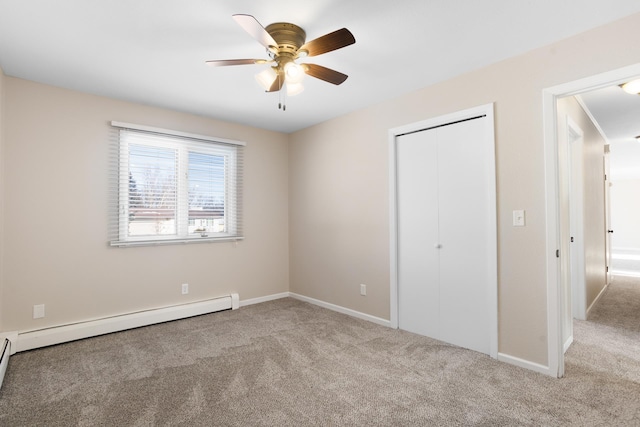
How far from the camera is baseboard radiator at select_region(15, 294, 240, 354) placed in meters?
2.82

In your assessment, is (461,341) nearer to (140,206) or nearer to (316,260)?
(316,260)

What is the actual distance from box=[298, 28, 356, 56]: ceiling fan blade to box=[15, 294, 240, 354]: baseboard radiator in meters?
3.10

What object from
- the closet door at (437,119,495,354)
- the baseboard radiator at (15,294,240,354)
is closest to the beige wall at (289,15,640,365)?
the closet door at (437,119,495,354)

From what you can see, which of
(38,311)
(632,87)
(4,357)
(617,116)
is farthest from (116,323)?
(617,116)

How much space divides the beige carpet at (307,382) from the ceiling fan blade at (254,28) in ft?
7.16

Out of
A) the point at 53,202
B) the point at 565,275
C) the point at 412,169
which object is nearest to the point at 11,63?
the point at 53,202

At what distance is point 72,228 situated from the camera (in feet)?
10.2

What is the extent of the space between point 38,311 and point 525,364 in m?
4.18

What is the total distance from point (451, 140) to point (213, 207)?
2.90 meters

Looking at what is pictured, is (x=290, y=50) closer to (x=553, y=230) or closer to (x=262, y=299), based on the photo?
(x=553, y=230)

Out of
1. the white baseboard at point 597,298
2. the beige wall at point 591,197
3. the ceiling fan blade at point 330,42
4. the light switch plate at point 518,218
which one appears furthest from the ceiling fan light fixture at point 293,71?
the white baseboard at point 597,298

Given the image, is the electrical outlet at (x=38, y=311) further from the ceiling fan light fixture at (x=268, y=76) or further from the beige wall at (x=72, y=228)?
the ceiling fan light fixture at (x=268, y=76)

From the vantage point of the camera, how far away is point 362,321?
359cm

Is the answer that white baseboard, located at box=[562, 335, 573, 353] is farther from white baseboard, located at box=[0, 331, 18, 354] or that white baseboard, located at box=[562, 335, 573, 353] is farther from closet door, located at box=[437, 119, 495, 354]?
white baseboard, located at box=[0, 331, 18, 354]
